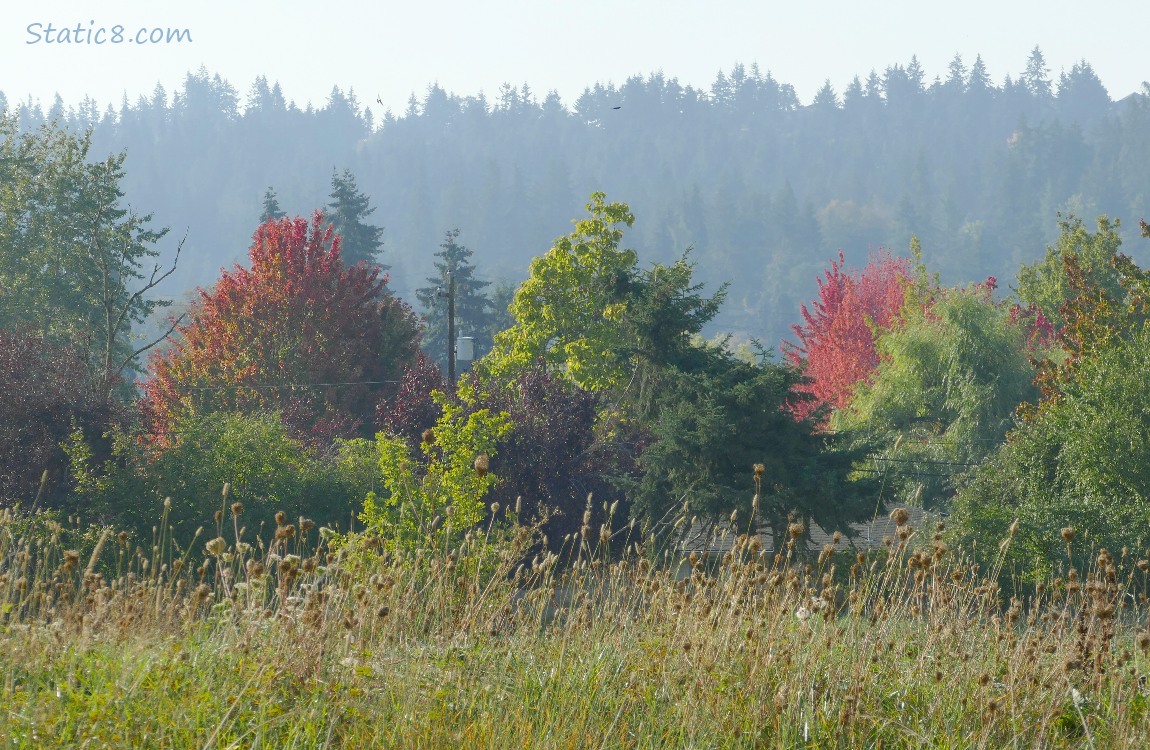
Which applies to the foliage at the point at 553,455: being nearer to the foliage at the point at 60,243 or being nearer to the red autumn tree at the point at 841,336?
the foliage at the point at 60,243

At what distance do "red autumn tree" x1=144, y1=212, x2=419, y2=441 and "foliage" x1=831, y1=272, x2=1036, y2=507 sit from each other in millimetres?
16418

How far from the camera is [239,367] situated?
38.2m

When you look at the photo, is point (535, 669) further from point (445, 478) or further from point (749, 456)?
point (749, 456)

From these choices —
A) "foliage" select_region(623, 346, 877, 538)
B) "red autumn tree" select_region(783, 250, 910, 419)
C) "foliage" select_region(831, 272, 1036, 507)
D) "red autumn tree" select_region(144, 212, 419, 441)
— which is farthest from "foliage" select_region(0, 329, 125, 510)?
"red autumn tree" select_region(783, 250, 910, 419)

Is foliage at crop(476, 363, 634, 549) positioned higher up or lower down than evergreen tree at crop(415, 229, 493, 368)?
lower down

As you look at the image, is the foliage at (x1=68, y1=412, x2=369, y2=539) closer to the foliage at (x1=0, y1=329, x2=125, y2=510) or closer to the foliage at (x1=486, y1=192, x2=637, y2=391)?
the foliage at (x1=0, y1=329, x2=125, y2=510)

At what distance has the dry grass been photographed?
166 inches

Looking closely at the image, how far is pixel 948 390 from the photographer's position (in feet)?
129

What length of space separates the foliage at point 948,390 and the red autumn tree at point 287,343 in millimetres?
16418

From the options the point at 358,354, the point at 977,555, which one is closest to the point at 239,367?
the point at 358,354

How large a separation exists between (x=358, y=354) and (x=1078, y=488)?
75.4ft

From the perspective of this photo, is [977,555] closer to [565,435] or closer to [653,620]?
[565,435]

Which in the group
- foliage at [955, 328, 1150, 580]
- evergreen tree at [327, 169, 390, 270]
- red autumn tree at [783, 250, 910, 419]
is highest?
evergreen tree at [327, 169, 390, 270]

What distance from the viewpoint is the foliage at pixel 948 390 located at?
121ft
